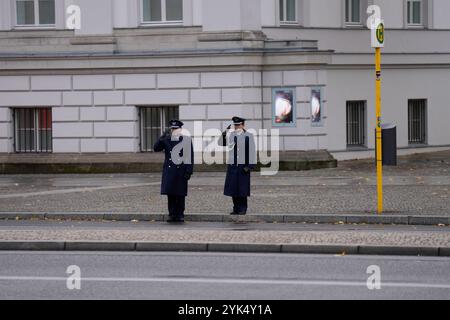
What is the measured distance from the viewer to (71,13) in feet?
112

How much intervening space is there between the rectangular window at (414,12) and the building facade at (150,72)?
16.4ft

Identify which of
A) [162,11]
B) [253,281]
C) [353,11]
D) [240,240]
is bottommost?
[253,281]

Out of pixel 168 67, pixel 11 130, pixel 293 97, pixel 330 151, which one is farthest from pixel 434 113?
pixel 11 130

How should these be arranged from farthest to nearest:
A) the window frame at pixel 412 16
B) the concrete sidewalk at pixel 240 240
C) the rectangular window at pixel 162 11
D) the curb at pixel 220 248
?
the window frame at pixel 412 16
the rectangular window at pixel 162 11
the concrete sidewalk at pixel 240 240
the curb at pixel 220 248

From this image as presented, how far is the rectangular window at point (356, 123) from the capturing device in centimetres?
3803

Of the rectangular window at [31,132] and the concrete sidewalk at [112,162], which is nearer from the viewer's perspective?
the concrete sidewalk at [112,162]

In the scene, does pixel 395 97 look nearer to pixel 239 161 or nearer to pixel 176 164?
pixel 239 161

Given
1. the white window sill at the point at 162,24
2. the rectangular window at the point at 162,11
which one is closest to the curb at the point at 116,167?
the white window sill at the point at 162,24

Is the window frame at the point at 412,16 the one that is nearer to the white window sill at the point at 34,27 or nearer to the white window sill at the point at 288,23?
the white window sill at the point at 288,23

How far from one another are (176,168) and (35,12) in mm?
14999

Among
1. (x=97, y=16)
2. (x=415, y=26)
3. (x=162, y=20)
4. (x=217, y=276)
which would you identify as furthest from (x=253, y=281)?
(x=415, y=26)

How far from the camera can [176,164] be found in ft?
70.2

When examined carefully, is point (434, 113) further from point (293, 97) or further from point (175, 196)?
point (175, 196)

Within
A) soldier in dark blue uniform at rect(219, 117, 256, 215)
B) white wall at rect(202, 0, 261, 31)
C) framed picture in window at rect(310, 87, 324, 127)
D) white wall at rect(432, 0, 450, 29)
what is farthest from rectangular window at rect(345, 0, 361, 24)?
soldier in dark blue uniform at rect(219, 117, 256, 215)
